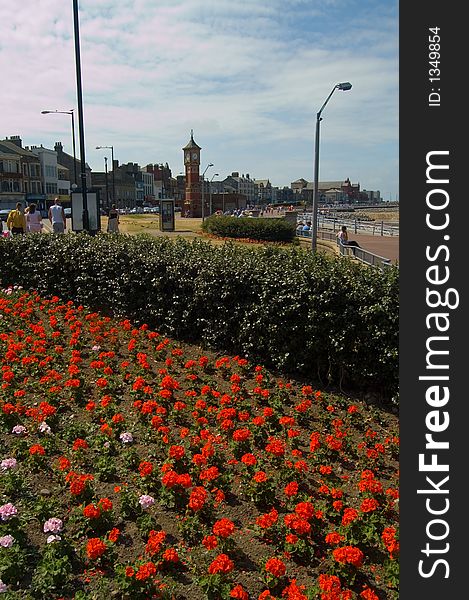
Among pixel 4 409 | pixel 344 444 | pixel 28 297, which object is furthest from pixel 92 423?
pixel 28 297

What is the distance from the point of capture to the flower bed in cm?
338

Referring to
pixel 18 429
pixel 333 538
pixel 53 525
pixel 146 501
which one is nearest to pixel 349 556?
pixel 333 538

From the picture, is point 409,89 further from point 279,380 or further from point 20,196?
point 20,196

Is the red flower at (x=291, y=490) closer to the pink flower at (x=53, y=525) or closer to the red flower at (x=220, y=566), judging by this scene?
the red flower at (x=220, y=566)

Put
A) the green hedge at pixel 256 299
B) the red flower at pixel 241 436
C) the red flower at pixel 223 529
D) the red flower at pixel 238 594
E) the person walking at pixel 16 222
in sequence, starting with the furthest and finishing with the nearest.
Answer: the person walking at pixel 16 222
the green hedge at pixel 256 299
the red flower at pixel 241 436
the red flower at pixel 223 529
the red flower at pixel 238 594

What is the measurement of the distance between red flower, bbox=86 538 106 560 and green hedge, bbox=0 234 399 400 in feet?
12.6

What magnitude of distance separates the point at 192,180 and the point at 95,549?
79490 mm

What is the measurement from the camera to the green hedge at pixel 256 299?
6.49 metres

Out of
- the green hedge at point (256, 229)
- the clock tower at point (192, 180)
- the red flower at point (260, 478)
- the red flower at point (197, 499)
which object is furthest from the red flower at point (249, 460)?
the clock tower at point (192, 180)

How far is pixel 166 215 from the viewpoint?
3762 cm

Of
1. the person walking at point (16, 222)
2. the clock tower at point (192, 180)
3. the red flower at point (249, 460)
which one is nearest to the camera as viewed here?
the red flower at point (249, 460)

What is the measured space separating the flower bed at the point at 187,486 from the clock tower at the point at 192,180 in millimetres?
73543

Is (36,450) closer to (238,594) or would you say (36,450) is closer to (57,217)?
(238,594)

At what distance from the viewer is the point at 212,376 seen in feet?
22.7
